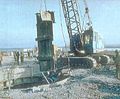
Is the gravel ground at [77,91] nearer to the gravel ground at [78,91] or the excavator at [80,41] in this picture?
the gravel ground at [78,91]

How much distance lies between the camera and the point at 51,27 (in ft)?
97.8

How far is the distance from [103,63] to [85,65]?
11.2 feet

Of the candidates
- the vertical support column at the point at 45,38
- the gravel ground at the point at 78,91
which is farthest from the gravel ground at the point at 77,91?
the vertical support column at the point at 45,38

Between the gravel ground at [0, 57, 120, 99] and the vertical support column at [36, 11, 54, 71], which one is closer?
the gravel ground at [0, 57, 120, 99]

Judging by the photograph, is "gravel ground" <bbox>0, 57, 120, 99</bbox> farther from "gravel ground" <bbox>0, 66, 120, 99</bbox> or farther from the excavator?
the excavator

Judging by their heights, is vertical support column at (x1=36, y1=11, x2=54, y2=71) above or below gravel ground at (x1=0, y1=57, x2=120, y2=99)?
above

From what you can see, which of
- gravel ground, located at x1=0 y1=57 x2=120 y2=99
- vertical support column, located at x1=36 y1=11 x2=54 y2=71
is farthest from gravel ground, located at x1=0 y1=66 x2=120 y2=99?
vertical support column, located at x1=36 y1=11 x2=54 y2=71

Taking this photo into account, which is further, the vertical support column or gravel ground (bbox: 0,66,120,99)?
the vertical support column

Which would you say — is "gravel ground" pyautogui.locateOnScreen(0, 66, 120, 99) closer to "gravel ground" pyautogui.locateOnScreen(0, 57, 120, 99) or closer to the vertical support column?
"gravel ground" pyautogui.locateOnScreen(0, 57, 120, 99)

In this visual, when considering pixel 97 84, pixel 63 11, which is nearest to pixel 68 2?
pixel 63 11

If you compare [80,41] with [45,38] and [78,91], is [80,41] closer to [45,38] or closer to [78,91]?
[45,38]

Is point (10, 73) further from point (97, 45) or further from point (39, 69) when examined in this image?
Answer: point (97, 45)

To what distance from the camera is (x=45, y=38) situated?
98.8 feet

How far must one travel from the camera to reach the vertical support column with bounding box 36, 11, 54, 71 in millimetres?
29750
